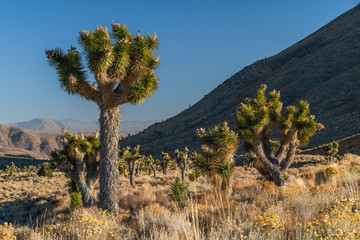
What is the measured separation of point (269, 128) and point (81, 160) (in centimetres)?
1096

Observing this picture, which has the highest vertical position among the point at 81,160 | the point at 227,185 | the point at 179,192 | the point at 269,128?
the point at 269,128

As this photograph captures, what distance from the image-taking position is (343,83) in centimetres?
5556

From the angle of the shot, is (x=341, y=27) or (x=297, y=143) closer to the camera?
(x=297, y=143)

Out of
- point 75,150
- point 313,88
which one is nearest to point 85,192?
point 75,150

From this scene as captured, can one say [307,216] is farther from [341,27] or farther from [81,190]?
[341,27]

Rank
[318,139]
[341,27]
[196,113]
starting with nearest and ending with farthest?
[318,139]
[341,27]
[196,113]

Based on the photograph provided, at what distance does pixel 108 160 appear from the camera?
10.0 meters

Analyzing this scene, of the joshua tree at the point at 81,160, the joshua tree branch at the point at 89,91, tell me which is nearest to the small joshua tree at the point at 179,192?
the joshua tree branch at the point at 89,91

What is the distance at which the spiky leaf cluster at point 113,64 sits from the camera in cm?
929

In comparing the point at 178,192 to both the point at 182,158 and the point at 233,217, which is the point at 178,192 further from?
the point at 182,158

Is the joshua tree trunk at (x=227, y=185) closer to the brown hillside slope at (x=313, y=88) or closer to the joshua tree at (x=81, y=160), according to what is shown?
the joshua tree at (x=81, y=160)

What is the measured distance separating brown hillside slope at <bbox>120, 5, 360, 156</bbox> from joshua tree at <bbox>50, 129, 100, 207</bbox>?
39325 millimetres

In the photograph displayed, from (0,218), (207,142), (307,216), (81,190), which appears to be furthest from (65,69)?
(0,218)

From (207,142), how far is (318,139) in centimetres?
3943
